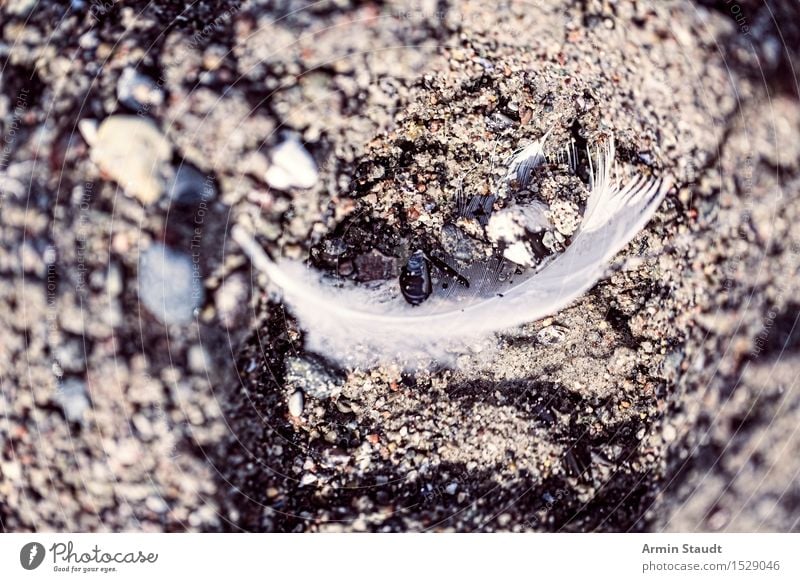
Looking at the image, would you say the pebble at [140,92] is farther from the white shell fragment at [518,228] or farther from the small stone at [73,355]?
the white shell fragment at [518,228]

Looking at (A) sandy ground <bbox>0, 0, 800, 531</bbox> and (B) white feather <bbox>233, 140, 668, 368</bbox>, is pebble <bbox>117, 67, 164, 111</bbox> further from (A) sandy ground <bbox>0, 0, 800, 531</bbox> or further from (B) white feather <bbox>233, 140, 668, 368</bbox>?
(B) white feather <bbox>233, 140, 668, 368</bbox>

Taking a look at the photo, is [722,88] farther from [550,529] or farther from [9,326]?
[9,326]

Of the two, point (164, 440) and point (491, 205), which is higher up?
point (491, 205)

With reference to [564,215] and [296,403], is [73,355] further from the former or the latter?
[564,215]

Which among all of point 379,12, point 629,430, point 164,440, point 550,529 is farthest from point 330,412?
point 379,12
